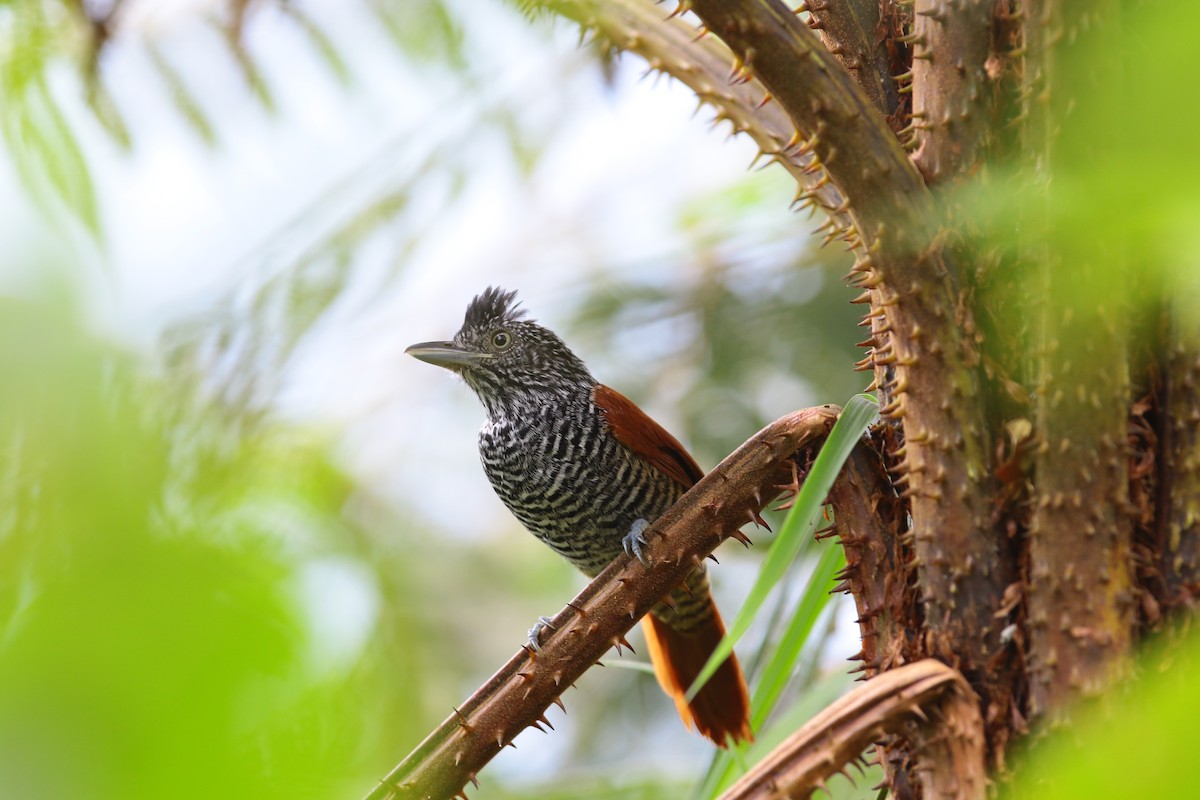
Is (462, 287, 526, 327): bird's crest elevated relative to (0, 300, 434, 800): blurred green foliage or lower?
elevated

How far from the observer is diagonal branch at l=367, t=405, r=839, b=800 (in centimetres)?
175

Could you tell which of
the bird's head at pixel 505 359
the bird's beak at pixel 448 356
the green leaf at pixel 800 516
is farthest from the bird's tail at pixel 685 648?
the green leaf at pixel 800 516

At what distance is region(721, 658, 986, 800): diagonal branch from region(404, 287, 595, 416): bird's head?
2.50 m

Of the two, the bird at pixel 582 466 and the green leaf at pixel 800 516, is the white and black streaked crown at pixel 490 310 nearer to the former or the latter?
the bird at pixel 582 466

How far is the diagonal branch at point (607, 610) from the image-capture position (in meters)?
1.75

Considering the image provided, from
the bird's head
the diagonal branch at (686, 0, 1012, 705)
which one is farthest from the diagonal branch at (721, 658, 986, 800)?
the bird's head

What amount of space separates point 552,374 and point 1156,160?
3609 mm

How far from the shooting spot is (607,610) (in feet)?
6.09

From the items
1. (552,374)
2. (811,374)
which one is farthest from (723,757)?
(811,374)

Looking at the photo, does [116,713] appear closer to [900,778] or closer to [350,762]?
[350,762]

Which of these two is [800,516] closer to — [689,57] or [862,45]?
[862,45]

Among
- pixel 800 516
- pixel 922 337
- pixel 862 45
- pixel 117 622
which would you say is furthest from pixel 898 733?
pixel 117 622

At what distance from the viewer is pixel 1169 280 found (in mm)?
1328

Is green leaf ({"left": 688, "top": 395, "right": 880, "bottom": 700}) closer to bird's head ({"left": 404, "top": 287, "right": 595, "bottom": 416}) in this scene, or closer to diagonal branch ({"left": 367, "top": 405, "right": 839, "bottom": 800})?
diagonal branch ({"left": 367, "top": 405, "right": 839, "bottom": 800})
